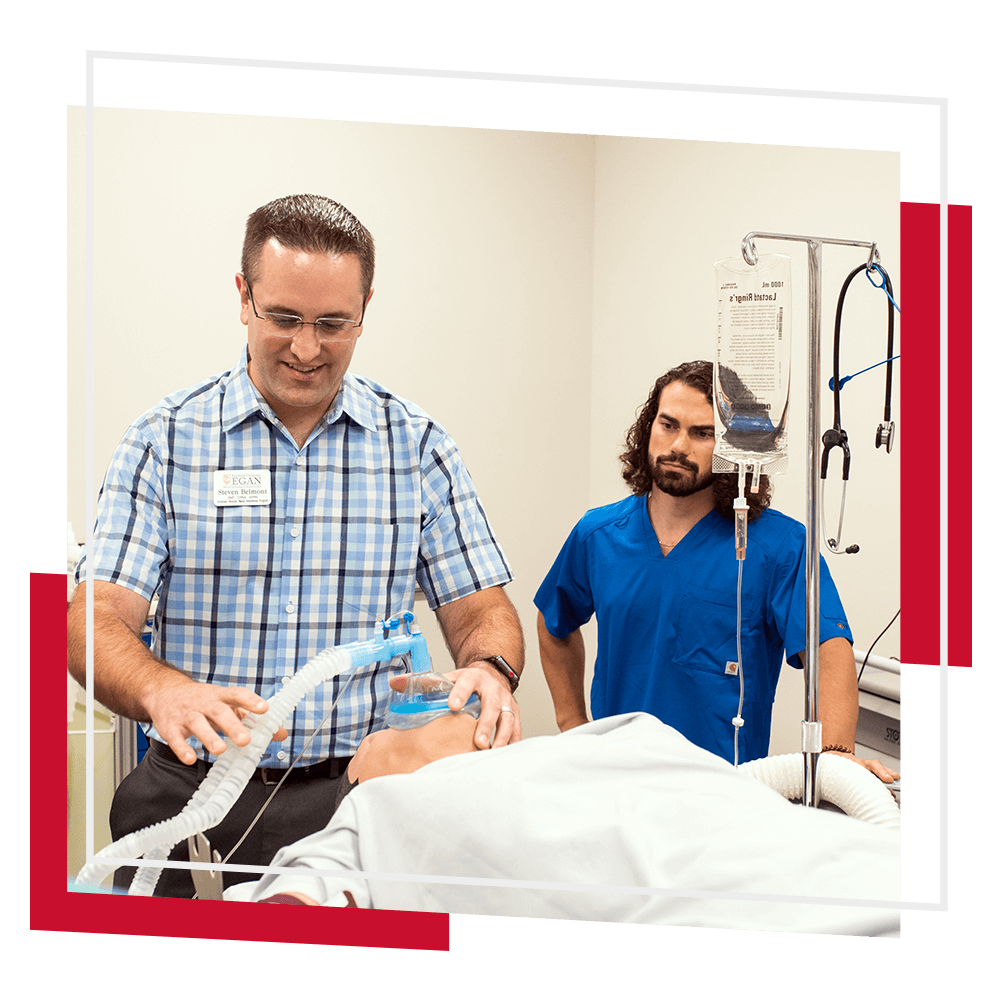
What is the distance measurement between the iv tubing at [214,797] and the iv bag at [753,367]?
0.73 m

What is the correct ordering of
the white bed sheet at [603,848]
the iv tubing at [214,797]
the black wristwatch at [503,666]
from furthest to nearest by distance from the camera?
the black wristwatch at [503,666] < the iv tubing at [214,797] < the white bed sheet at [603,848]

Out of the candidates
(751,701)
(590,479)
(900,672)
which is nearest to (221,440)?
(590,479)

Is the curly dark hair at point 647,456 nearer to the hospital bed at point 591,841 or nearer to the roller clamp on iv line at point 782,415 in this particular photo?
the roller clamp on iv line at point 782,415

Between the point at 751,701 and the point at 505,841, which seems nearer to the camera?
the point at 505,841

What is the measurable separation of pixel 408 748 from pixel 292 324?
68 centimetres

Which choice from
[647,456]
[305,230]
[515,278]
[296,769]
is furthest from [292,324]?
[296,769]

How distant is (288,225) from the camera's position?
4.66 ft

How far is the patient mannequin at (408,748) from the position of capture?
143 centimetres

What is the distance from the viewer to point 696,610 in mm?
1477

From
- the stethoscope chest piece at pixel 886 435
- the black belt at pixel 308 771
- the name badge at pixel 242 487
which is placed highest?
the stethoscope chest piece at pixel 886 435

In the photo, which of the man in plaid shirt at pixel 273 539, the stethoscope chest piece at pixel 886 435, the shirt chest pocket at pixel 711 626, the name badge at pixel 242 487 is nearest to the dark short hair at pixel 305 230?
the man in plaid shirt at pixel 273 539

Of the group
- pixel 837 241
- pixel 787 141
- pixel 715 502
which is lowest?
pixel 715 502

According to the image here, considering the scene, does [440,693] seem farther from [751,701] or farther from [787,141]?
[787,141]

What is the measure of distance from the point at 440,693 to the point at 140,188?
0.94 m
